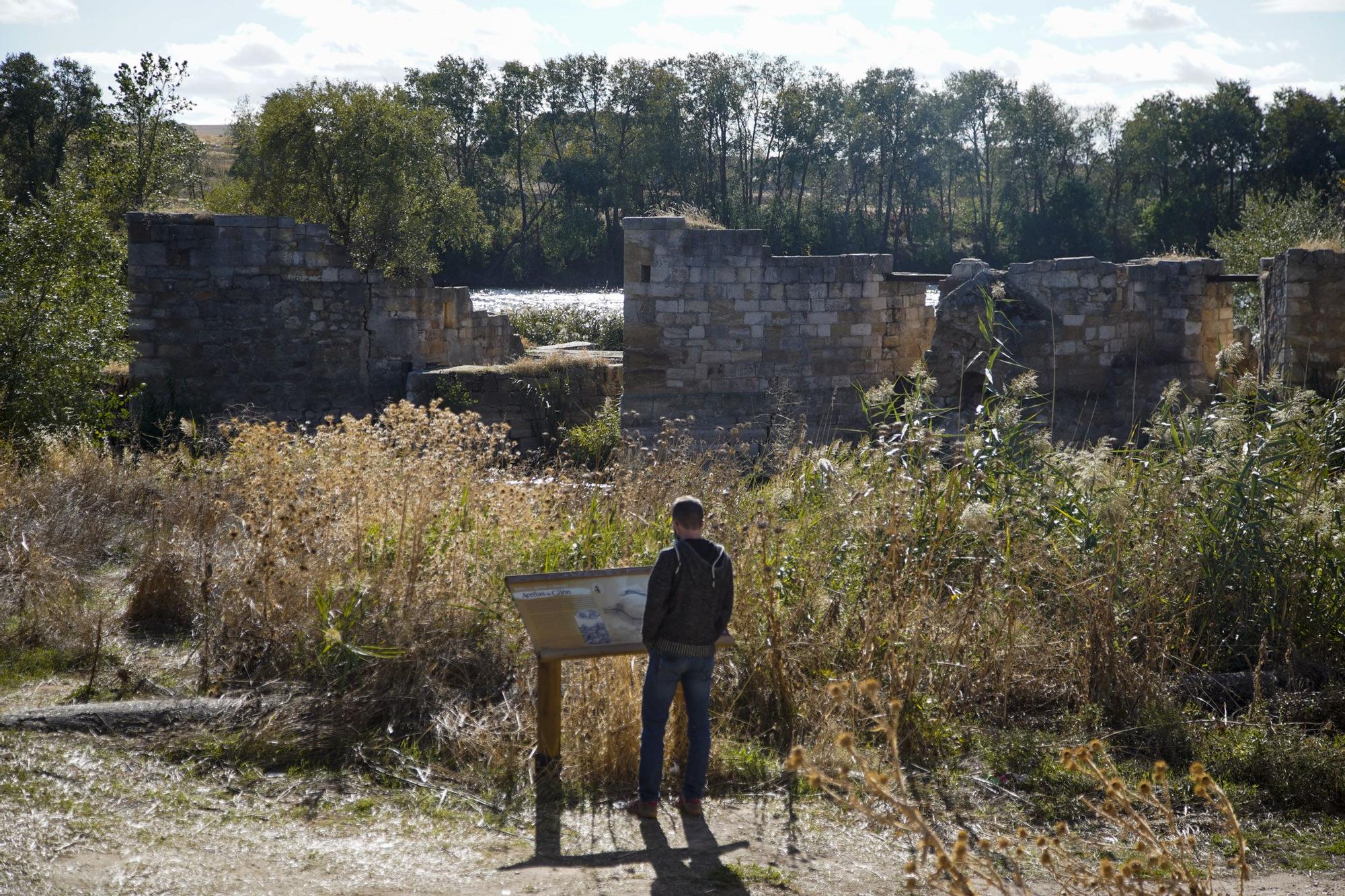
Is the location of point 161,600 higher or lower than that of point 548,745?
higher

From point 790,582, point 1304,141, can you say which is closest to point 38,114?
point 790,582

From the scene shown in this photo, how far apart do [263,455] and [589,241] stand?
3693 centimetres

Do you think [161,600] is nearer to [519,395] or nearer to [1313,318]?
[519,395]

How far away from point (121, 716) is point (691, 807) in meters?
2.35

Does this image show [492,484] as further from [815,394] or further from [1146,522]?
[815,394]

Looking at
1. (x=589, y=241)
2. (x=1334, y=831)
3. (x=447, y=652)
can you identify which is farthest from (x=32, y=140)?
(x=1334, y=831)

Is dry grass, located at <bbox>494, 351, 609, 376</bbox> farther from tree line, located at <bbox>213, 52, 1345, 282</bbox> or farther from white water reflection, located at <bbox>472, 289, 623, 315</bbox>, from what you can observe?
tree line, located at <bbox>213, 52, 1345, 282</bbox>

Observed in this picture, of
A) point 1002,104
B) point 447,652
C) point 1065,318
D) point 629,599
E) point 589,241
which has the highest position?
point 1002,104

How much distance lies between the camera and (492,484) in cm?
618

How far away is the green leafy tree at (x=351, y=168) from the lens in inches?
766

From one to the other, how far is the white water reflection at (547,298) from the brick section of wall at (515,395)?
1030 centimetres

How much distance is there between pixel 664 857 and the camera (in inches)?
146

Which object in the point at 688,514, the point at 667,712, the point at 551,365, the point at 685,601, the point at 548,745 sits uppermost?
the point at 551,365

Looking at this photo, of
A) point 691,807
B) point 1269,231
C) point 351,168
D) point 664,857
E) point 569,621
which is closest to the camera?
point 664,857
